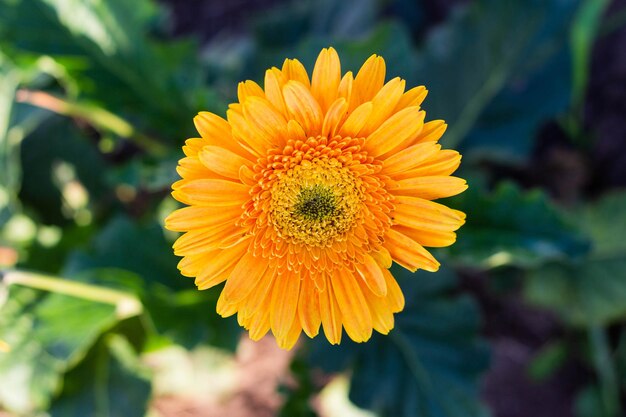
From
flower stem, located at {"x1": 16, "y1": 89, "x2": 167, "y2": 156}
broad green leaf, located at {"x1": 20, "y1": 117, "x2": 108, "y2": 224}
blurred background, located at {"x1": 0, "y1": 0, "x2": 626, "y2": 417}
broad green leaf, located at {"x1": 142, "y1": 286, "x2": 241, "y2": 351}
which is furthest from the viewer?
broad green leaf, located at {"x1": 20, "y1": 117, "x2": 108, "y2": 224}

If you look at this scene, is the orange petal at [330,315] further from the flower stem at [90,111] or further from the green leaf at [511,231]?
the flower stem at [90,111]

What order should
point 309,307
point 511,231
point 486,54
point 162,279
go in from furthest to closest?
point 486,54 < point 162,279 < point 511,231 < point 309,307

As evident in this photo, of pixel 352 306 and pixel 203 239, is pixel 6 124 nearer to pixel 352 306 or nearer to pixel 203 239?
pixel 203 239

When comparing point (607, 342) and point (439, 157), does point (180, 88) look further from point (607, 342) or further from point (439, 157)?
point (607, 342)

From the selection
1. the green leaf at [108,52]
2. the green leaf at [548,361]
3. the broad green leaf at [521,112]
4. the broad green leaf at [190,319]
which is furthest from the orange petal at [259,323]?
the green leaf at [548,361]

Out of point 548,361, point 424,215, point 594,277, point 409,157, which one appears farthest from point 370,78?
point 548,361

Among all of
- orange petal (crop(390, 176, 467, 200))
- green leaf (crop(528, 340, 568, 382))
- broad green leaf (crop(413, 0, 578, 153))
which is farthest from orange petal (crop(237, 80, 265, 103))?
green leaf (crop(528, 340, 568, 382))

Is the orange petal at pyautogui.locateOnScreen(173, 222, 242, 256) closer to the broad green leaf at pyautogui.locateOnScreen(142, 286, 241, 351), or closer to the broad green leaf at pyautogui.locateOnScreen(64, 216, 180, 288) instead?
the broad green leaf at pyautogui.locateOnScreen(142, 286, 241, 351)
